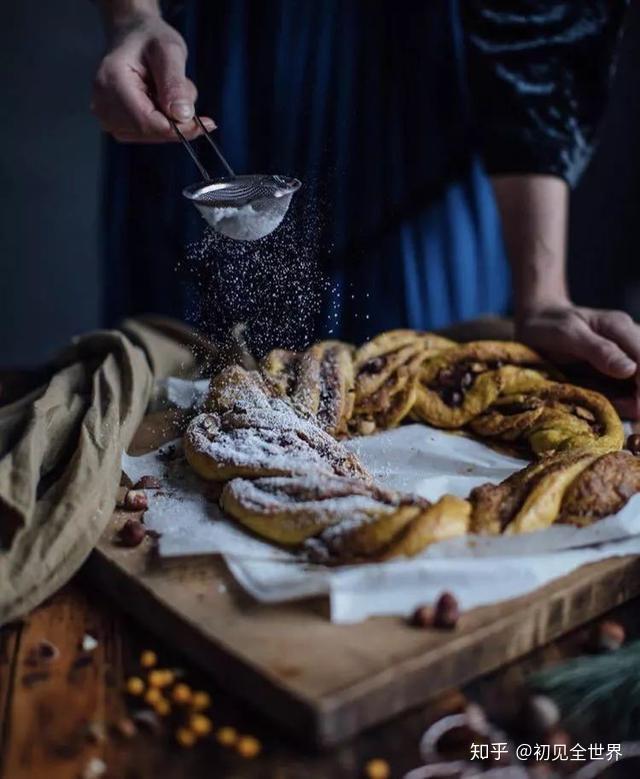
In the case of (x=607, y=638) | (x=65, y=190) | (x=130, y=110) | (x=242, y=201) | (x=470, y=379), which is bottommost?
(x=607, y=638)

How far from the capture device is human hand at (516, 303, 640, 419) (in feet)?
5.72

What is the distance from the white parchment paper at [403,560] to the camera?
3.64 feet

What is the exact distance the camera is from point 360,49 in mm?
2264

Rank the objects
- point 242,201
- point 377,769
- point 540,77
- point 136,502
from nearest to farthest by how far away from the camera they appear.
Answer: point 377,769 → point 136,502 → point 242,201 → point 540,77

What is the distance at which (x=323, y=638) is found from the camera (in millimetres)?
1063

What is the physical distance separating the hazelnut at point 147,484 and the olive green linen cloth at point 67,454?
0.06 meters

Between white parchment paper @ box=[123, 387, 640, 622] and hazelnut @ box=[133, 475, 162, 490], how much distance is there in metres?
0.02

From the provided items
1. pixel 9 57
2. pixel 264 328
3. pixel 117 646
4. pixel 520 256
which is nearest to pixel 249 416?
pixel 264 328

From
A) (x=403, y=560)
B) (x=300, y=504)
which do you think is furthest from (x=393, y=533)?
(x=300, y=504)

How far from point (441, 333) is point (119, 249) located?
0.89 m

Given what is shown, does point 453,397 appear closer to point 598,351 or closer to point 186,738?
point 598,351

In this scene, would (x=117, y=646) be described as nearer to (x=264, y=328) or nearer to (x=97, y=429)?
(x=97, y=429)

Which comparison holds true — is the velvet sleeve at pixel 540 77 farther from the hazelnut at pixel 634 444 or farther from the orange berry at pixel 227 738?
the orange berry at pixel 227 738

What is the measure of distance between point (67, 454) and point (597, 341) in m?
0.96
